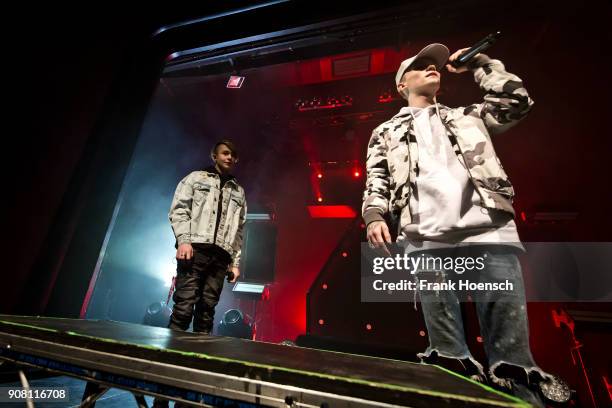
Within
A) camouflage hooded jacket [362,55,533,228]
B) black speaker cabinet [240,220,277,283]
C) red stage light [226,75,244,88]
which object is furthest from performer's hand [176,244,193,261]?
black speaker cabinet [240,220,277,283]

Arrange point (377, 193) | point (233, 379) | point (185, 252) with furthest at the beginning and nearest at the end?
point (185, 252) < point (377, 193) < point (233, 379)

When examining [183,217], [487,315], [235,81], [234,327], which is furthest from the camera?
[235,81]

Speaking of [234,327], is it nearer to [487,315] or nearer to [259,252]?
[259,252]

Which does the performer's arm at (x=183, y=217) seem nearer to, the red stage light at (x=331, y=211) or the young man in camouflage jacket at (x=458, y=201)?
the young man in camouflage jacket at (x=458, y=201)

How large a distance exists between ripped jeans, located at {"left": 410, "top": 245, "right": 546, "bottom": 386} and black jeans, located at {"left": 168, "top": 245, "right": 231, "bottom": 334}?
162 cm

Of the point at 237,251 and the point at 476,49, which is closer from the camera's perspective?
the point at 476,49

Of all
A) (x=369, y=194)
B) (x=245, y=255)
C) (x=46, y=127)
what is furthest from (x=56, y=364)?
(x=245, y=255)

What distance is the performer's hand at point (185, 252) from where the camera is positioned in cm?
207

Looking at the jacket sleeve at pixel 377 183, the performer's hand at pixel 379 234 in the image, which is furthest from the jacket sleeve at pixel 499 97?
the performer's hand at pixel 379 234

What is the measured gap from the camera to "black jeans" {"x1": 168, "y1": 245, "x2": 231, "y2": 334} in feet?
6.64

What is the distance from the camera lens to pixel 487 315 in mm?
1136

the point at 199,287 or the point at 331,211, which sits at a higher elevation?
the point at 331,211

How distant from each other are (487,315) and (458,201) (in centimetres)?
52

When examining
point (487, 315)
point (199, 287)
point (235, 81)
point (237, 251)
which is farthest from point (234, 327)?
point (235, 81)
